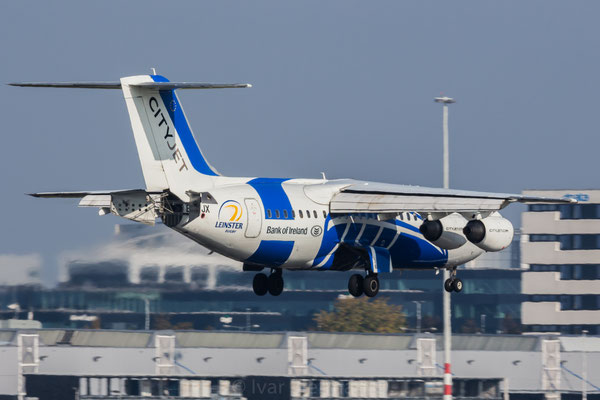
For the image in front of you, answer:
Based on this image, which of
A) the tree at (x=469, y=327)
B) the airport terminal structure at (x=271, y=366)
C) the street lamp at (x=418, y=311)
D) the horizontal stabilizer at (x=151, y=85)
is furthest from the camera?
the tree at (x=469, y=327)

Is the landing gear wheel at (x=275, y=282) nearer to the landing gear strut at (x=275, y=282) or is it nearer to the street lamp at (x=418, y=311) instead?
the landing gear strut at (x=275, y=282)

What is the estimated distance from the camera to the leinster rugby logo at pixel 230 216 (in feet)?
96.2

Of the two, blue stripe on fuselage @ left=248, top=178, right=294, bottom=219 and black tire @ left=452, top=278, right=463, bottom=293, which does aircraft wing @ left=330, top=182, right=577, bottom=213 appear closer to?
blue stripe on fuselage @ left=248, top=178, right=294, bottom=219

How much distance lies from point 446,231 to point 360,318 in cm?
4920

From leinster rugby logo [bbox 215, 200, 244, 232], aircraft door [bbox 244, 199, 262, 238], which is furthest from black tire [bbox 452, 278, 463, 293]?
leinster rugby logo [bbox 215, 200, 244, 232]

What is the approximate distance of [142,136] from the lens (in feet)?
95.0

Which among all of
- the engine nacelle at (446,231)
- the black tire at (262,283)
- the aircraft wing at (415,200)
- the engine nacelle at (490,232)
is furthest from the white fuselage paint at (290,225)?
the engine nacelle at (490,232)

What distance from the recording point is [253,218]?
29.9 m

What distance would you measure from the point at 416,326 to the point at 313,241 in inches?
2107

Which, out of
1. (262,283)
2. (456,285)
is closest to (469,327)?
(456,285)

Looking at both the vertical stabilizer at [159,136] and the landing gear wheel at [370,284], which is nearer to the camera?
the vertical stabilizer at [159,136]

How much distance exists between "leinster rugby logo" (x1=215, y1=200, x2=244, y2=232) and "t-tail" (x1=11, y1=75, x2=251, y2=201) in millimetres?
781

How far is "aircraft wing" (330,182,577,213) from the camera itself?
29.8 m

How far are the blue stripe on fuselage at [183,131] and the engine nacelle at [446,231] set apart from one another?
5.86m
